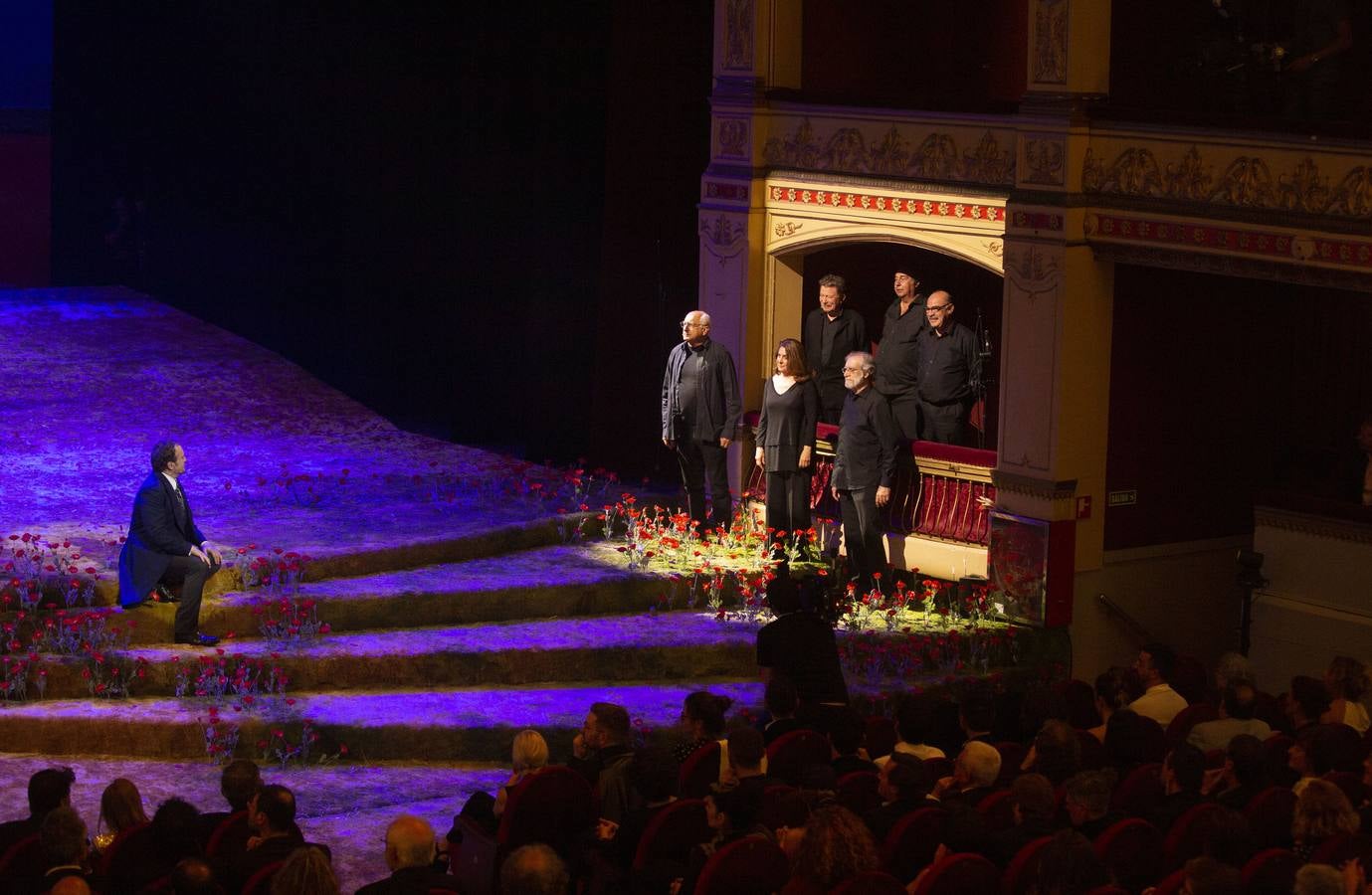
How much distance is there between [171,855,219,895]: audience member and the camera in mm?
5715

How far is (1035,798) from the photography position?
249 inches

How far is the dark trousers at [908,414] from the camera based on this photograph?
12.4 m

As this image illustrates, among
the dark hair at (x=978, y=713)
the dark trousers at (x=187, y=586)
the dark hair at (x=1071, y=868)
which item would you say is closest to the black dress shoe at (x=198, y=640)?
the dark trousers at (x=187, y=586)

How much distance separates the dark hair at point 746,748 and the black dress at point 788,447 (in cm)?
512

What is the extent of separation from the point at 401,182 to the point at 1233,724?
8.96 metres

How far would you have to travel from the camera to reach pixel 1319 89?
10.8 metres

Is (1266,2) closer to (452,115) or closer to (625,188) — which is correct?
(625,188)

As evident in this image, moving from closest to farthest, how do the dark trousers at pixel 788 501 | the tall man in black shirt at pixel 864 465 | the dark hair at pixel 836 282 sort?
1. the tall man in black shirt at pixel 864 465
2. the dark trousers at pixel 788 501
3. the dark hair at pixel 836 282

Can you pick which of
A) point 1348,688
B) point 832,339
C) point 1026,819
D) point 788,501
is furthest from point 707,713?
point 832,339

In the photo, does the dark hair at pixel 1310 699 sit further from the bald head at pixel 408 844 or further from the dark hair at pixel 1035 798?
the bald head at pixel 408 844

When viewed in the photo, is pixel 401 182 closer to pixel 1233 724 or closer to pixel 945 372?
pixel 945 372

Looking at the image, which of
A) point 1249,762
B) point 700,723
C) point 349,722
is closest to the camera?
point 1249,762

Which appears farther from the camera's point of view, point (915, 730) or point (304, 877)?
point (915, 730)

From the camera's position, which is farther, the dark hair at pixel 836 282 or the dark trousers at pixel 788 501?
the dark hair at pixel 836 282
